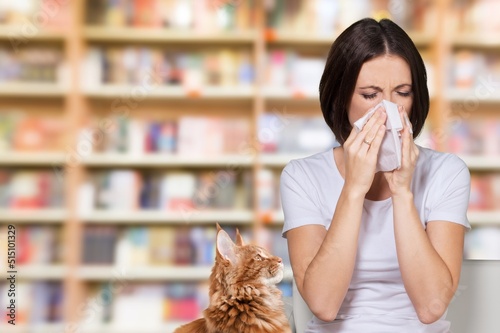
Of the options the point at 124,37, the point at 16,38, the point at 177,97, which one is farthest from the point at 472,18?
the point at 16,38

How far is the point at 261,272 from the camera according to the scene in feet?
4.08

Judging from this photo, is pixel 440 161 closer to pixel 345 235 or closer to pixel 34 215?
pixel 345 235

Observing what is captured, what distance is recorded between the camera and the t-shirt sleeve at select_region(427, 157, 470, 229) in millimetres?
1164

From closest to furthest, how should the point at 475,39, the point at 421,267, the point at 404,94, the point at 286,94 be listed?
the point at 421,267, the point at 404,94, the point at 286,94, the point at 475,39

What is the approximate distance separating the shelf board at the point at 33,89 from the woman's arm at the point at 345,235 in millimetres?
2403

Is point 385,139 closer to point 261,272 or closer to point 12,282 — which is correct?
point 261,272

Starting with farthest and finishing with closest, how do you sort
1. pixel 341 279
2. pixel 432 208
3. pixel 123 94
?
pixel 123 94
pixel 432 208
pixel 341 279

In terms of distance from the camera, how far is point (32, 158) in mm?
3213

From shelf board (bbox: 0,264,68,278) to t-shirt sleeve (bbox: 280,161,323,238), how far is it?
2.24 m

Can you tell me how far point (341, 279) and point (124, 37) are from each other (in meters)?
2.48

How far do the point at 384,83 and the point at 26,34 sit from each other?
99.8 inches

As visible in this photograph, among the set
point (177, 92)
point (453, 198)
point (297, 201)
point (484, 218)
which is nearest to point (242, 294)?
point (297, 201)

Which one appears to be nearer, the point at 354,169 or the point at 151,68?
the point at 354,169

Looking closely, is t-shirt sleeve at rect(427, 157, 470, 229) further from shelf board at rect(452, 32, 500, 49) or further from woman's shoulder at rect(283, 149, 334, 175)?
shelf board at rect(452, 32, 500, 49)
